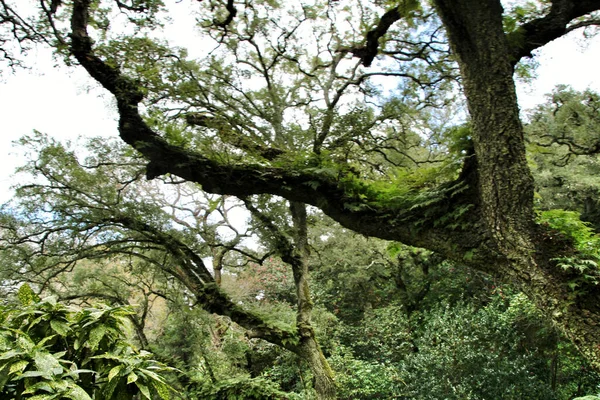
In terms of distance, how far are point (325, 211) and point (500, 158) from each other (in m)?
2.04

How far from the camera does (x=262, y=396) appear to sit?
7.63 metres

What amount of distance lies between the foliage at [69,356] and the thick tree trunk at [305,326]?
5.18 metres

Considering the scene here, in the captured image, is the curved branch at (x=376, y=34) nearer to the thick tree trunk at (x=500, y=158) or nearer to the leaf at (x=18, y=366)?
the thick tree trunk at (x=500, y=158)

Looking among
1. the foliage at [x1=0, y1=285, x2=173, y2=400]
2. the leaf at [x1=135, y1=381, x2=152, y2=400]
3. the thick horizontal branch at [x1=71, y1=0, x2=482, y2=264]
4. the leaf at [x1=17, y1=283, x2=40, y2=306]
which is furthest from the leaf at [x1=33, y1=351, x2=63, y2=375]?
the thick horizontal branch at [x1=71, y1=0, x2=482, y2=264]

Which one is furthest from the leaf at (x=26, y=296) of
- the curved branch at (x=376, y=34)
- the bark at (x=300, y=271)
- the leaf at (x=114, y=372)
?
the bark at (x=300, y=271)

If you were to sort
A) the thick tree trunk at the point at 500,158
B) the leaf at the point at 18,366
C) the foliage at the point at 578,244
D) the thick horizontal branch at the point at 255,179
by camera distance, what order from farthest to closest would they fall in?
the thick horizontal branch at the point at 255,179 < the thick tree trunk at the point at 500,158 < the foliage at the point at 578,244 < the leaf at the point at 18,366

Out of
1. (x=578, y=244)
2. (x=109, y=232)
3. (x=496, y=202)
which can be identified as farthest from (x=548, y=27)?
(x=109, y=232)

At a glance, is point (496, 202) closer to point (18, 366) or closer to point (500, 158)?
point (500, 158)

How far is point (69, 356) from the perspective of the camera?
1.56m

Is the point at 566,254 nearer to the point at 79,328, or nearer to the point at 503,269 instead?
the point at 503,269

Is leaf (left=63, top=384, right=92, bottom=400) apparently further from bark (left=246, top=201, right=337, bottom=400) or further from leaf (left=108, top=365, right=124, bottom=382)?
bark (left=246, top=201, right=337, bottom=400)

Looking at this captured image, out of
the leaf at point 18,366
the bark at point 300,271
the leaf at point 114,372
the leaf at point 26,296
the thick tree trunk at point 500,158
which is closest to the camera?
the leaf at point 18,366

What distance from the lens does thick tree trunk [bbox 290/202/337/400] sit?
20.1 ft

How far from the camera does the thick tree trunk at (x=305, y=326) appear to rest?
6.13m
